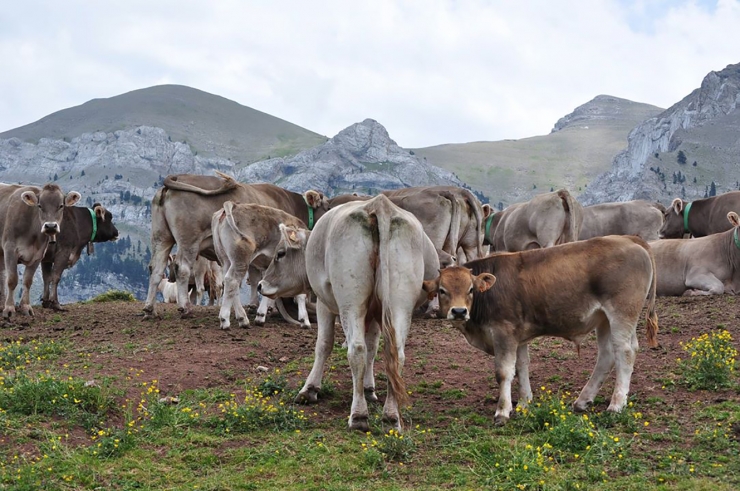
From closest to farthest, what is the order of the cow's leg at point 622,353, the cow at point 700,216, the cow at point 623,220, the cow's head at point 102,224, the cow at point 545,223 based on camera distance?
the cow's leg at point 622,353 < the cow at point 545,223 < the cow's head at point 102,224 < the cow at point 700,216 < the cow at point 623,220

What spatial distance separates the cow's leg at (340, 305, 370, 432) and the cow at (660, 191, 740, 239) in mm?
18500

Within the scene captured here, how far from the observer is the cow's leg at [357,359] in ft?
29.2

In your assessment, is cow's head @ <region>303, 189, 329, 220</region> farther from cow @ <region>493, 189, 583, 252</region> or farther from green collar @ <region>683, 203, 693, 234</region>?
green collar @ <region>683, 203, 693, 234</region>

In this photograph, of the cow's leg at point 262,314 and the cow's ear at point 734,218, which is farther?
the cow's ear at point 734,218

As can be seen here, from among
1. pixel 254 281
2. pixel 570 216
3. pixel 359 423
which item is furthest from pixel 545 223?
pixel 359 423

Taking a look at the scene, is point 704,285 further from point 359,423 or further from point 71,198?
point 71,198

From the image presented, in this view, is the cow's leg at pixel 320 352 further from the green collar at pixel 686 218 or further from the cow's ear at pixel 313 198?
the green collar at pixel 686 218

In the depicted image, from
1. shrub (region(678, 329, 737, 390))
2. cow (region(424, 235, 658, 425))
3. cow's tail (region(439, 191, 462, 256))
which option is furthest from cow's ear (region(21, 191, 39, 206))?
shrub (region(678, 329, 737, 390))

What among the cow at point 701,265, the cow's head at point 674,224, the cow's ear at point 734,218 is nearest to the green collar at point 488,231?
the cow's head at point 674,224

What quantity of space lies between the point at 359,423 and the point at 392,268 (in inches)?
72.0

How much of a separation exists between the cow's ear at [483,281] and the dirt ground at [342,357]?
→ 158 cm

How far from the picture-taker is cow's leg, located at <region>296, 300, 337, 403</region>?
10180 millimetres

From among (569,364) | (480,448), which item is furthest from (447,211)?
(480,448)

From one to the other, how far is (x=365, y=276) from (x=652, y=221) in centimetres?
2147
